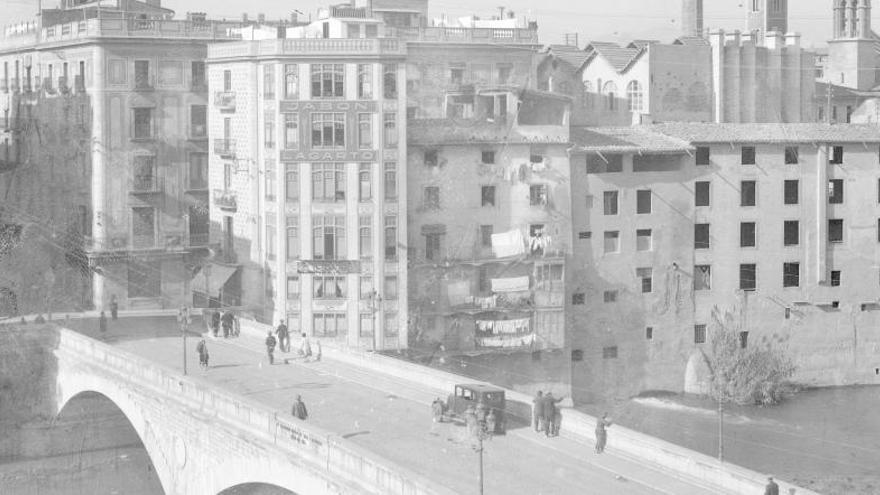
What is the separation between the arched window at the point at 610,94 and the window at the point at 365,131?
21.7 m

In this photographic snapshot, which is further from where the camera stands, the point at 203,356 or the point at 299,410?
the point at 203,356

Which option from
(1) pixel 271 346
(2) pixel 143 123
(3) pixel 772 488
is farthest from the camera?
(2) pixel 143 123

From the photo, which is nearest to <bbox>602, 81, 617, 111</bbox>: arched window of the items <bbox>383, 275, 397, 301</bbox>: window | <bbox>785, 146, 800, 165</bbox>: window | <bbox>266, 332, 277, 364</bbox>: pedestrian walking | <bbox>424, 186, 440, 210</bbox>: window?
<bbox>785, 146, 800, 165</bbox>: window


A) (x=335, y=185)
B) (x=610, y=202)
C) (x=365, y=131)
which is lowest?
(x=610, y=202)

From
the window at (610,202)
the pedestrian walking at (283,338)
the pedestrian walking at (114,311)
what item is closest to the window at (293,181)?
the pedestrian walking at (114,311)

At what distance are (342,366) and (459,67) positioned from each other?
2694cm

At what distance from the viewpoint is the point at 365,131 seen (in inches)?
2763

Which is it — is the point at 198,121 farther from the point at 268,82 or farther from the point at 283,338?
the point at 283,338

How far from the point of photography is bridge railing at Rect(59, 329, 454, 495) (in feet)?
128

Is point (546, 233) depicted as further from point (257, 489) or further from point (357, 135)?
point (257, 489)

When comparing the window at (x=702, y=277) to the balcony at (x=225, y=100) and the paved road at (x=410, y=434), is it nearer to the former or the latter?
the balcony at (x=225, y=100)

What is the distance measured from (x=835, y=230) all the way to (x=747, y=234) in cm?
463

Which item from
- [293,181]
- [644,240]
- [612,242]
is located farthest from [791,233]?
[293,181]

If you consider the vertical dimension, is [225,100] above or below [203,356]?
above
